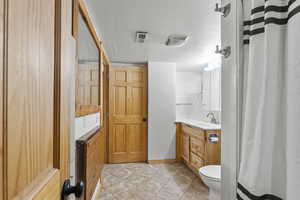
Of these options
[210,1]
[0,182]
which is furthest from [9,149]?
[210,1]

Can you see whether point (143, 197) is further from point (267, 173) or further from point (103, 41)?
point (103, 41)

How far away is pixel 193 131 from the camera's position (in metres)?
3.07

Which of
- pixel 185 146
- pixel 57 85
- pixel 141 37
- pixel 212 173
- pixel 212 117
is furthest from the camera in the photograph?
pixel 212 117

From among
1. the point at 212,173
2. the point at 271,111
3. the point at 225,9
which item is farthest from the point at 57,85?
the point at 212,173

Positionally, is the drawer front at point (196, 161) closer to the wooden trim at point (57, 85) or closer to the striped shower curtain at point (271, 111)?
the striped shower curtain at point (271, 111)

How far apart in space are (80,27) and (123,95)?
2240 mm

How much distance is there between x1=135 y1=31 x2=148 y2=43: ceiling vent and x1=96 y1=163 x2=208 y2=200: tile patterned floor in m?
2.13

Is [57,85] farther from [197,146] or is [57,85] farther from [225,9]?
[197,146]

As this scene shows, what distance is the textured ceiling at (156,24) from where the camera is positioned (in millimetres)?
1599

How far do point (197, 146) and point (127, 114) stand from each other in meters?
1.56

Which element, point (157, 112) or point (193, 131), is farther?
point (157, 112)

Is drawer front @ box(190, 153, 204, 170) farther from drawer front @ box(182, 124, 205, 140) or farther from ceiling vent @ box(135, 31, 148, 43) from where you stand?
ceiling vent @ box(135, 31, 148, 43)

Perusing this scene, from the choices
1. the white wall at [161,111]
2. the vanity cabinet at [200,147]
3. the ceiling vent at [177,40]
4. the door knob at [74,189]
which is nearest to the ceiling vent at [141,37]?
the ceiling vent at [177,40]

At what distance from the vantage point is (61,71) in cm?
59
